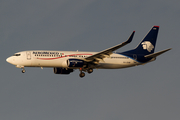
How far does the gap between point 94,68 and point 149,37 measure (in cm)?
1566

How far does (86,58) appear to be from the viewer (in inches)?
2606

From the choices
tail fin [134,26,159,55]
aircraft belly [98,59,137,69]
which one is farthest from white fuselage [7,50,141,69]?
tail fin [134,26,159,55]

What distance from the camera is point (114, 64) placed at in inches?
2778

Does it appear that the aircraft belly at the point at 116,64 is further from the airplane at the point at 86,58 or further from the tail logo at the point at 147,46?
the tail logo at the point at 147,46

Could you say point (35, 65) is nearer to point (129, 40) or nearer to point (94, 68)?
point (94, 68)

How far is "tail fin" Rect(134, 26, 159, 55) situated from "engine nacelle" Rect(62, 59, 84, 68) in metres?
14.7

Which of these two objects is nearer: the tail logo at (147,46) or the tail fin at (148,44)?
the tail fin at (148,44)

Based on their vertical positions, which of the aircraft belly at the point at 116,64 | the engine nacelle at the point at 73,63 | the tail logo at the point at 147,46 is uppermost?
the tail logo at the point at 147,46

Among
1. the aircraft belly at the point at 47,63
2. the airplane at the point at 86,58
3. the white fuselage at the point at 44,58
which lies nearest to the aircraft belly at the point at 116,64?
the airplane at the point at 86,58

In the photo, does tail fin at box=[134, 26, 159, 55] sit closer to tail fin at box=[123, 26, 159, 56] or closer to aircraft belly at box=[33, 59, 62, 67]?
tail fin at box=[123, 26, 159, 56]

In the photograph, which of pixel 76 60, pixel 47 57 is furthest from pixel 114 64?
pixel 47 57

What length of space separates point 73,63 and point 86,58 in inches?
119

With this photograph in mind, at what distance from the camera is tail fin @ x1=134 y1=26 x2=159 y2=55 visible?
7431 cm

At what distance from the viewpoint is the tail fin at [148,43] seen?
74.3 m
